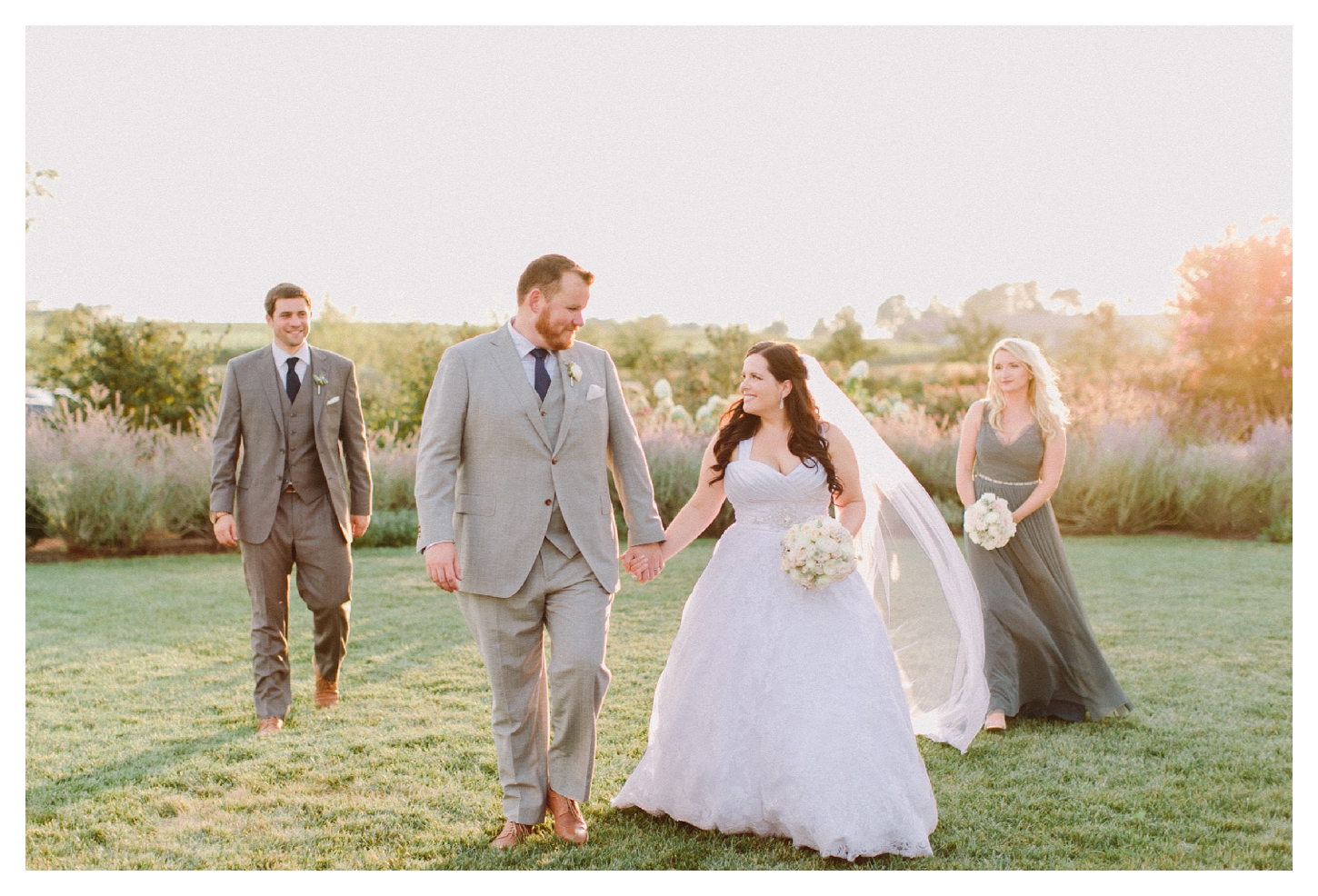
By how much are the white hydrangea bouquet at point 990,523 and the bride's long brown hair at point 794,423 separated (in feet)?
4.81

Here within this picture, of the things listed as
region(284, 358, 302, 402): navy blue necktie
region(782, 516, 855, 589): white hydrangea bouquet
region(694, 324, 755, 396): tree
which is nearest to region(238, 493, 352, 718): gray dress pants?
region(284, 358, 302, 402): navy blue necktie

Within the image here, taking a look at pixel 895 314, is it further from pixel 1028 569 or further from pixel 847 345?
pixel 1028 569

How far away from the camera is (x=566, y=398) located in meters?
3.58

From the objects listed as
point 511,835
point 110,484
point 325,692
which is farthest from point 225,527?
point 110,484

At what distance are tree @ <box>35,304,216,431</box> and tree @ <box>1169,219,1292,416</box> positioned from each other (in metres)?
17.0

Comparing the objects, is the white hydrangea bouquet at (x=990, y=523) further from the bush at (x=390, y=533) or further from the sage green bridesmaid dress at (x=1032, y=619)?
the bush at (x=390, y=533)

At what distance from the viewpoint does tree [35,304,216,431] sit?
1364 cm

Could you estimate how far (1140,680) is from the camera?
5.92 metres

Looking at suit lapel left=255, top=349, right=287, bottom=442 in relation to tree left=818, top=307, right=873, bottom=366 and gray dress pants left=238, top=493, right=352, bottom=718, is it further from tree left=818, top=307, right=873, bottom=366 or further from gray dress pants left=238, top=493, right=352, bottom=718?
tree left=818, top=307, right=873, bottom=366

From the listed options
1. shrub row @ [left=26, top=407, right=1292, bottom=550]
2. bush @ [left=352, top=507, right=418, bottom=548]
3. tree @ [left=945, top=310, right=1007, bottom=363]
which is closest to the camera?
shrub row @ [left=26, top=407, right=1292, bottom=550]

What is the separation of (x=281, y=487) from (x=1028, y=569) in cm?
379

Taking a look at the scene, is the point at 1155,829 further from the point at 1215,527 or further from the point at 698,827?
the point at 1215,527
